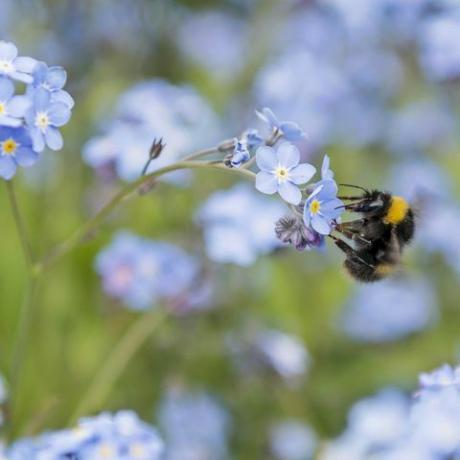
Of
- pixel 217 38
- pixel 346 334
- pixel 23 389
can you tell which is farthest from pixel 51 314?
pixel 217 38

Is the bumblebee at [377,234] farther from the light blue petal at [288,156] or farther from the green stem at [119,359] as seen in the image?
the green stem at [119,359]

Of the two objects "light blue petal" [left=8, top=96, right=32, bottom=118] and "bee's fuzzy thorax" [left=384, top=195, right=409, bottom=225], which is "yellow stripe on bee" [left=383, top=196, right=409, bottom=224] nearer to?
"bee's fuzzy thorax" [left=384, top=195, right=409, bottom=225]

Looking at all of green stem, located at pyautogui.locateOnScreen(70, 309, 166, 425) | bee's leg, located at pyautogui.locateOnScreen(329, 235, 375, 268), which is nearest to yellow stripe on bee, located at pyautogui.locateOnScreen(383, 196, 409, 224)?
bee's leg, located at pyautogui.locateOnScreen(329, 235, 375, 268)

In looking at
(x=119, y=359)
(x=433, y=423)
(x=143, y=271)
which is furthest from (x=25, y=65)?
(x=143, y=271)

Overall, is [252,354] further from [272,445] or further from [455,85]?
[455,85]

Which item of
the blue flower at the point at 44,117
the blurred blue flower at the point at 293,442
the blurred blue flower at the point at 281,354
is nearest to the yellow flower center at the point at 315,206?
the blue flower at the point at 44,117
